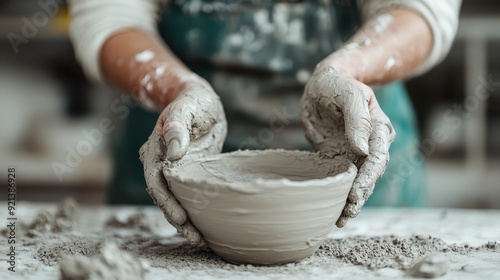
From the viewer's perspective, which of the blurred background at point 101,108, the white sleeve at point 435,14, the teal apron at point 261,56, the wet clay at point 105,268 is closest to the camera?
the wet clay at point 105,268

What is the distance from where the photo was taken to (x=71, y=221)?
1.25 metres

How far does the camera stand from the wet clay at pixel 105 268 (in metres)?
0.75

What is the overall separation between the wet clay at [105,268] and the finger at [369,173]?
1.03ft

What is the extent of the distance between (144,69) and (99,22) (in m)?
0.21

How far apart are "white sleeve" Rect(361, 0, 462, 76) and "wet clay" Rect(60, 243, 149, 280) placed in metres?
0.79

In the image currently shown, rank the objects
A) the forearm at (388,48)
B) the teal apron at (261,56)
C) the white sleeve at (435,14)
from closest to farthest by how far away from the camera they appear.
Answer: the forearm at (388,48) < the white sleeve at (435,14) < the teal apron at (261,56)

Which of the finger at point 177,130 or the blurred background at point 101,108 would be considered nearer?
the finger at point 177,130

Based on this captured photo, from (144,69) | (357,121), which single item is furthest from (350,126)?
(144,69)

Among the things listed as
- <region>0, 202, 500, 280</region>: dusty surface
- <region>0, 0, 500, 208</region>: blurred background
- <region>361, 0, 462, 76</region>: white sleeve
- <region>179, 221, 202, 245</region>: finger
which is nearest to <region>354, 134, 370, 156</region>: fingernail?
<region>0, 202, 500, 280</region>: dusty surface

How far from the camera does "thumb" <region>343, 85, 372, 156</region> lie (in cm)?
90

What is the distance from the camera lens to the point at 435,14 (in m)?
1.29

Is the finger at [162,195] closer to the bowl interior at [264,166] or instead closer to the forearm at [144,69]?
the bowl interior at [264,166]

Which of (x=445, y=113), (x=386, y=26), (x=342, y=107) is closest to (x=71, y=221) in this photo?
(x=342, y=107)

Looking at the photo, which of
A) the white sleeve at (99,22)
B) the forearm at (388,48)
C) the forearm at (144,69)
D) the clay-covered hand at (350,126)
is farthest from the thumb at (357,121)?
the white sleeve at (99,22)
